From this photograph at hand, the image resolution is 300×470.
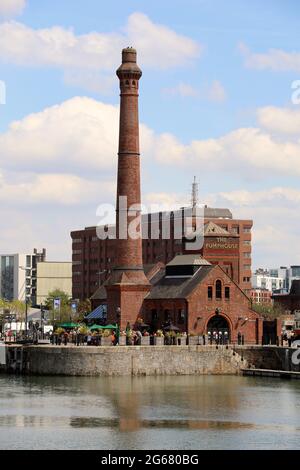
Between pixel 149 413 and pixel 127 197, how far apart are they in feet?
141

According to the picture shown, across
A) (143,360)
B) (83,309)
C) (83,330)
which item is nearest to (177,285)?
(83,330)

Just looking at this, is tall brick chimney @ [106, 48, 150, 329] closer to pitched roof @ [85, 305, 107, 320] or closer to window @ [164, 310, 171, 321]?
window @ [164, 310, 171, 321]

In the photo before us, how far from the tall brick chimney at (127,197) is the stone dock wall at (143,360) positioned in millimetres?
12635

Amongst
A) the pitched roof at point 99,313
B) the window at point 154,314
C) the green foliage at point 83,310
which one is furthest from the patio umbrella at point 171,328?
the green foliage at point 83,310

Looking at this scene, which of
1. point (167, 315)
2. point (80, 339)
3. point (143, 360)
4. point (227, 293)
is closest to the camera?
point (143, 360)

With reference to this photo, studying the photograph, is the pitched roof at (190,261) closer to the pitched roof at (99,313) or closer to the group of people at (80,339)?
the group of people at (80,339)

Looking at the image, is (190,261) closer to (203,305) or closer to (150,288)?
(150,288)

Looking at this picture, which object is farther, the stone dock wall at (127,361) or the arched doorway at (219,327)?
the arched doorway at (219,327)

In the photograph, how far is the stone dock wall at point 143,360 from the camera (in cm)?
10412

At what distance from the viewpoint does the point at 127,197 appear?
117938 mm

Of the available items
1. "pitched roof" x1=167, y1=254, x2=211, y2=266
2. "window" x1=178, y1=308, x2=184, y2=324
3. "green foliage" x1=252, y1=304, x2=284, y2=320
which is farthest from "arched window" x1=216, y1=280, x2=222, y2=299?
"green foliage" x1=252, y1=304, x2=284, y2=320
